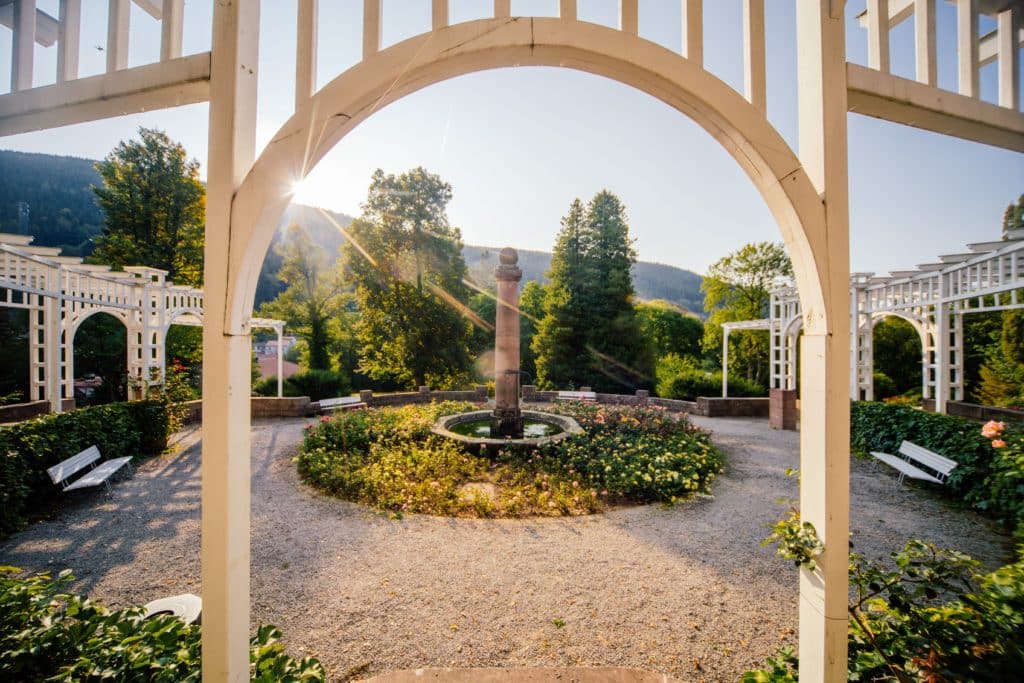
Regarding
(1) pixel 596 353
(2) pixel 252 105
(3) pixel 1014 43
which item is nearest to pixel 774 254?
(1) pixel 596 353

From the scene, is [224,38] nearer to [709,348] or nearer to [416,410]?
[416,410]

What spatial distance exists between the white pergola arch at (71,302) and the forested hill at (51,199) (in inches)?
503

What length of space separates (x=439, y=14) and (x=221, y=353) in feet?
5.24

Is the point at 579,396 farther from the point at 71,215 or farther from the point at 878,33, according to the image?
the point at 71,215

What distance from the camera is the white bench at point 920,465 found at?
579cm

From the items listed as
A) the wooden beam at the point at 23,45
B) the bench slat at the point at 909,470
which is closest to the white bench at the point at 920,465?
the bench slat at the point at 909,470

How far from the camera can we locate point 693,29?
1.61 m

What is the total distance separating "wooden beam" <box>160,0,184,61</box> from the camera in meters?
1.60

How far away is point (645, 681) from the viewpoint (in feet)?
7.69

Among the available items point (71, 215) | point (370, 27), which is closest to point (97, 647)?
point (370, 27)

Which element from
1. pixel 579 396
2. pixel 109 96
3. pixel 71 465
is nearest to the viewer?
pixel 109 96

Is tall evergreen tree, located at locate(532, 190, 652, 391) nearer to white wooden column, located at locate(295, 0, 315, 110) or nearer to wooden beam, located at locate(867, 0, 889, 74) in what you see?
wooden beam, located at locate(867, 0, 889, 74)

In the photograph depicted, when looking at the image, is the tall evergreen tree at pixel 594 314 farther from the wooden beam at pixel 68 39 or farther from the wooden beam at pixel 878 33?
the wooden beam at pixel 68 39

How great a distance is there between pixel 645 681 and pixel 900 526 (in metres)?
4.87
